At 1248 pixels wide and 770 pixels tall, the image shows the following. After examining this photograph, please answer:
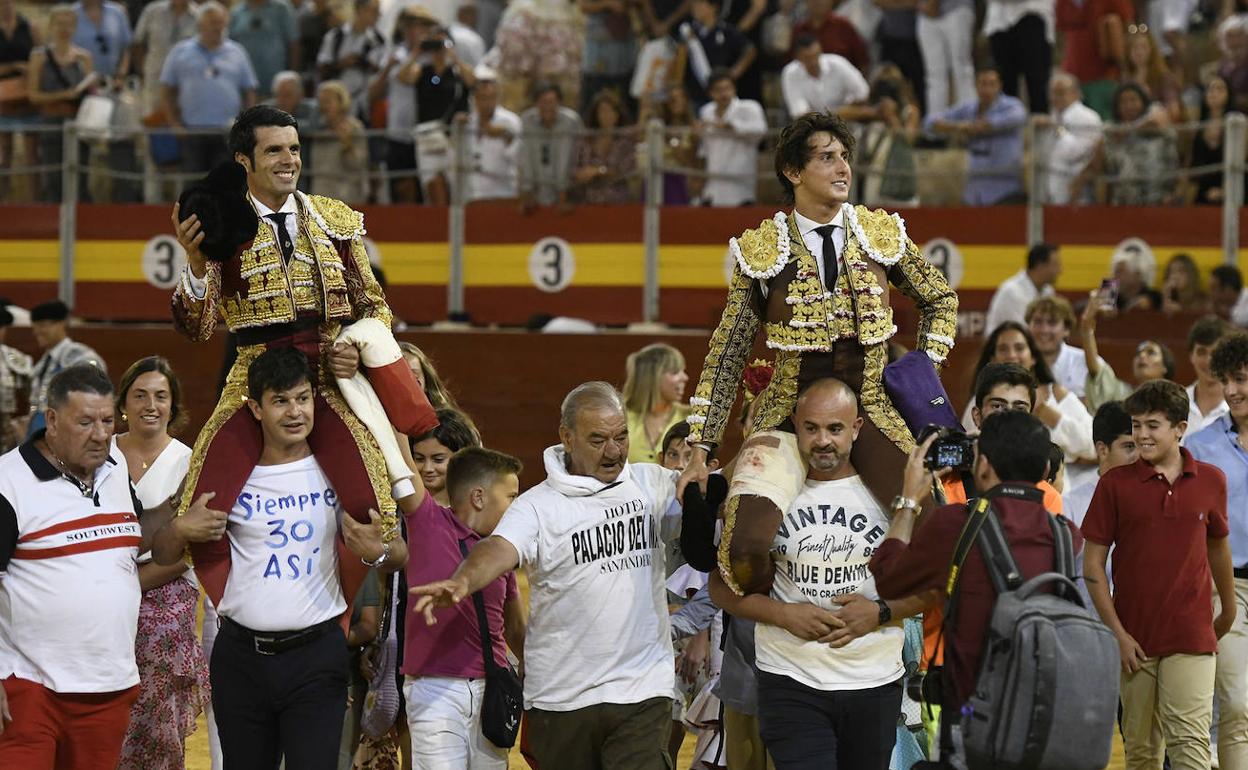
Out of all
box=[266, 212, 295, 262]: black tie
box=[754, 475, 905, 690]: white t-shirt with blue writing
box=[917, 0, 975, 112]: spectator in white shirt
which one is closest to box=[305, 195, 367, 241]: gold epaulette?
box=[266, 212, 295, 262]: black tie

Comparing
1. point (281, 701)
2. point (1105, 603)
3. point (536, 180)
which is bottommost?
point (281, 701)

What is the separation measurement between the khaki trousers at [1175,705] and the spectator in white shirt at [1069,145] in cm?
626

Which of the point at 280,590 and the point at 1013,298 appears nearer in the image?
the point at 280,590

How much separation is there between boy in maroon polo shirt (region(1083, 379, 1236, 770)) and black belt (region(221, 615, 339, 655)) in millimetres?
2709

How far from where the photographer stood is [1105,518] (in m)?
6.94

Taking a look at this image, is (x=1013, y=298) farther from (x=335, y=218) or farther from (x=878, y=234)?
(x=335, y=218)

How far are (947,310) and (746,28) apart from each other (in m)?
8.11

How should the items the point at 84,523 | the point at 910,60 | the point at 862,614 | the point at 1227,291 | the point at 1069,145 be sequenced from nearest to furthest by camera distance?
the point at 862,614 < the point at 84,523 < the point at 1227,291 < the point at 1069,145 < the point at 910,60

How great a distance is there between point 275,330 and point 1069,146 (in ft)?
25.8

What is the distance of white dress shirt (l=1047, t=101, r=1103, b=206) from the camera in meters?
12.6

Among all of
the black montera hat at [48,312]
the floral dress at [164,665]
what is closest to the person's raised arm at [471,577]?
the floral dress at [164,665]

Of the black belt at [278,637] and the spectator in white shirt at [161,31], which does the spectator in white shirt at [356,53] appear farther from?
the black belt at [278,637]

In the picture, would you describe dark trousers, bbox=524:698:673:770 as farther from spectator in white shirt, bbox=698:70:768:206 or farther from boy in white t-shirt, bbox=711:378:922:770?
spectator in white shirt, bbox=698:70:768:206

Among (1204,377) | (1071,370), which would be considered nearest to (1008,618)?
(1204,377)
